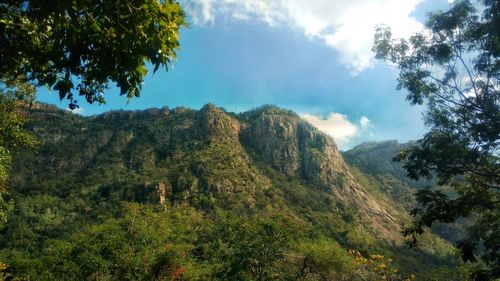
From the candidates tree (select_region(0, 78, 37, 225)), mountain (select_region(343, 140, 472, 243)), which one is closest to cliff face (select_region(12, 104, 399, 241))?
mountain (select_region(343, 140, 472, 243))

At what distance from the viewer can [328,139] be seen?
147 metres

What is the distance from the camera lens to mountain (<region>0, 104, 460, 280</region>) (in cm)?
5362

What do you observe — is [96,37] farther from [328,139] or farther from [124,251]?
[328,139]

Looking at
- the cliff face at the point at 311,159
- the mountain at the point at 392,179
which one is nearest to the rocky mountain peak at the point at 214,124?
the cliff face at the point at 311,159

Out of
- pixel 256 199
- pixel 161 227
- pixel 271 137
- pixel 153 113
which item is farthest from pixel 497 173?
pixel 153 113

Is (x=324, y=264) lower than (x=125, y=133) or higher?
lower

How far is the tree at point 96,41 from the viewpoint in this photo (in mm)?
4656

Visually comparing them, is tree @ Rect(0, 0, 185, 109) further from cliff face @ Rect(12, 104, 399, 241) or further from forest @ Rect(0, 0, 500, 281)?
cliff face @ Rect(12, 104, 399, 241)

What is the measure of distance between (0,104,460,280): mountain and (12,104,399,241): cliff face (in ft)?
1.33

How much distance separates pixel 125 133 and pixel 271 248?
11742 cm

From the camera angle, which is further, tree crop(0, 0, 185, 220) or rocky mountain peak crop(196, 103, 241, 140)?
rocky mountain peak crop(196, 103, 241, 140)

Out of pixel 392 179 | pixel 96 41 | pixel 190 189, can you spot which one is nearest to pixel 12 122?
pixel 96 41

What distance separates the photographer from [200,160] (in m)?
115

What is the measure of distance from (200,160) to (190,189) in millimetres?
13096
